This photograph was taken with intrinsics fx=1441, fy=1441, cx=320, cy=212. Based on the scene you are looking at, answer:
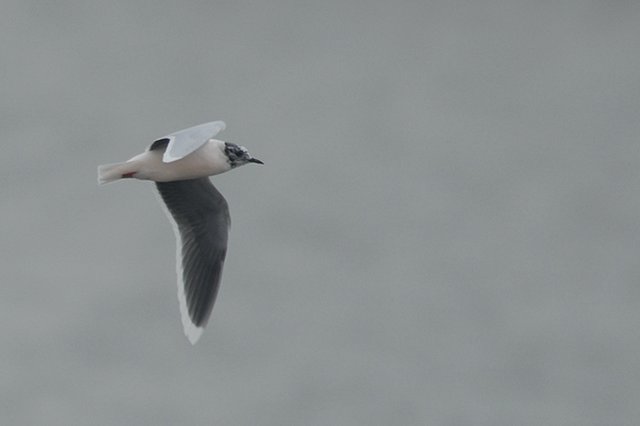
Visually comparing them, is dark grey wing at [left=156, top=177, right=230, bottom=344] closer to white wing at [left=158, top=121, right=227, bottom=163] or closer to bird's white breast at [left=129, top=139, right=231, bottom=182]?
bird's white breast at [left=129, top=139, right=231, bottom=182]

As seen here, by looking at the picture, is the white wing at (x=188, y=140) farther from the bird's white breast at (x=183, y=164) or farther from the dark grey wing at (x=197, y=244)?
the dark grey wing at (x=197, y=244)

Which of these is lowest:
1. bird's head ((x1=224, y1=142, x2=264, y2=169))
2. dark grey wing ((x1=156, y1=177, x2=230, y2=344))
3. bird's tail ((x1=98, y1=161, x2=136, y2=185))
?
dark grey wing ((x1=156, y1=177, x2=230, y2=344))

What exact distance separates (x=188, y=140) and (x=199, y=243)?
96.7 inches

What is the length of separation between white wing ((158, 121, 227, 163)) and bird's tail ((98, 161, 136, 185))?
776mm

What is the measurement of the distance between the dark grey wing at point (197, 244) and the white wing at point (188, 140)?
1.74 m

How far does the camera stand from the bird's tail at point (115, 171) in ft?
36.2

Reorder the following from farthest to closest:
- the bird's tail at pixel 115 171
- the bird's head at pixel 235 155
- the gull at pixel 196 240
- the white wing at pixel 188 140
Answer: the gull at pixel 196 240 → the bird's head at pixel 235 155 → the bird's tail at pixel 115 171 → the white wing at pixel 188 140

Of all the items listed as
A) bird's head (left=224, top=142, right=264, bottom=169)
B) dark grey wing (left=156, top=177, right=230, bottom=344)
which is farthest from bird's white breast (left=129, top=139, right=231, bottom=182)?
dark grey wing (left=156, top=177, right=230, bottom=344)

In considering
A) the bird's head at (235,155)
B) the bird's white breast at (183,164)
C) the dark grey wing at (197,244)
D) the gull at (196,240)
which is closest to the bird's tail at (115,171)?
the bird's white breast at (183,164)

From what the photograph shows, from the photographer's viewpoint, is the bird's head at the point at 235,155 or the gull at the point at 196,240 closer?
the bird's head at the point at 235,155

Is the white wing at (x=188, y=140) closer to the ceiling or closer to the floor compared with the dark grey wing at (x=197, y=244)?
closer to the ceiling

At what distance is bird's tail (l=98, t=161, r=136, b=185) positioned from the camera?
11031 mm

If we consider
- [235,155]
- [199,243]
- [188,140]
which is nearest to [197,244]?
[199,243]

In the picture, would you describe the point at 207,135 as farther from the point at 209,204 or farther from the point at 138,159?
the point at 209,204
